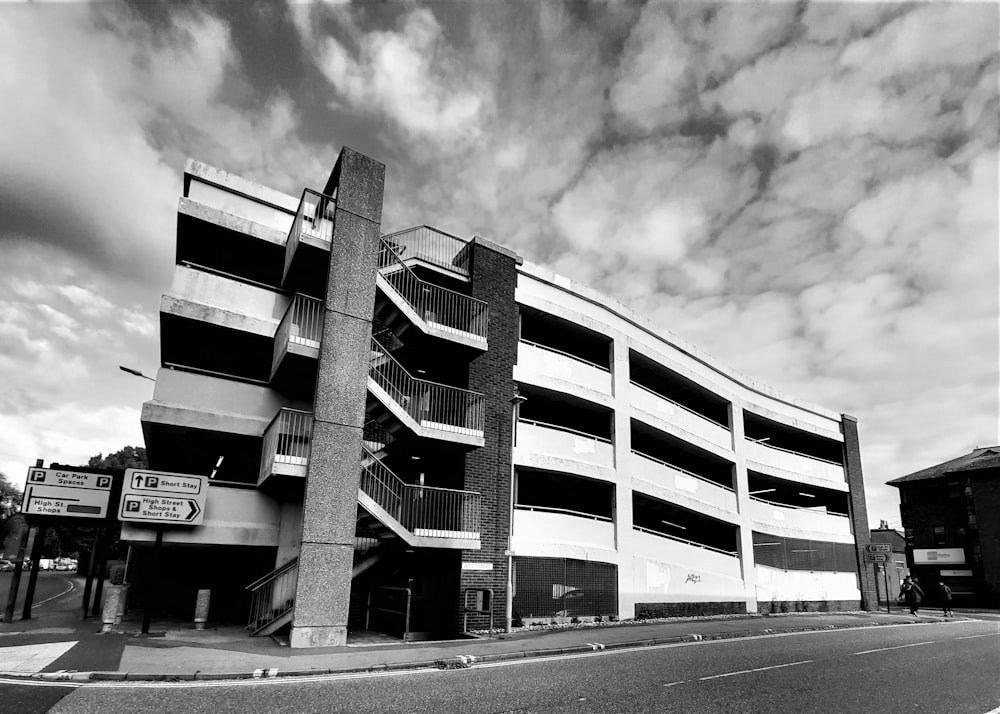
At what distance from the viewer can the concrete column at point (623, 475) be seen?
20984 millimetres

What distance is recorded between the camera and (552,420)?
912 inches

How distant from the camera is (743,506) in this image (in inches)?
1106

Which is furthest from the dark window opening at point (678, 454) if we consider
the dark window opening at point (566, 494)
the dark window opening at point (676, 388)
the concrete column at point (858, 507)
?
the concrete column at point (858, 507)

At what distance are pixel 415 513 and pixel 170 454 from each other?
31.1ft

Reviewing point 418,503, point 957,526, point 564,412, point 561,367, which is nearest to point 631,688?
point 418,503

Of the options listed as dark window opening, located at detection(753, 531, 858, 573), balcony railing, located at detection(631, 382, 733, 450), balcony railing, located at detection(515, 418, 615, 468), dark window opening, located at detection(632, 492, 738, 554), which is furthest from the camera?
dark window opening, located at detection(753, 531, 858, 573)

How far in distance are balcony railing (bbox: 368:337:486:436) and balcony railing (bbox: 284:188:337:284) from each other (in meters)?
3.05

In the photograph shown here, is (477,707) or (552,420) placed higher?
(552,420)

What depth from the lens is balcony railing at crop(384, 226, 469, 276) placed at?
758 inches

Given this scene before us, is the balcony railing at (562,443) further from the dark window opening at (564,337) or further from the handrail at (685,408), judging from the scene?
the handrail at (685,408)

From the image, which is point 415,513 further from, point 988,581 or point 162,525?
point 988,581

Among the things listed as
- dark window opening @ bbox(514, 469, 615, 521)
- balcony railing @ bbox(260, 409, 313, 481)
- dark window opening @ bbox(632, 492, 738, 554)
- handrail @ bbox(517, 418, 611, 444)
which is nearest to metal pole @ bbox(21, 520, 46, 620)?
balcony railing @ bbox(260, 409, 313, 481)

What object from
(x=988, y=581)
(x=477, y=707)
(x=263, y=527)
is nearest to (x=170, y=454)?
(x=263, y=527)

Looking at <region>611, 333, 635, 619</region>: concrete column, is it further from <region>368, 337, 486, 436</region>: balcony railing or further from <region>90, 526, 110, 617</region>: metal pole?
<region>90, 526, 110, 617</region>: metal pole
